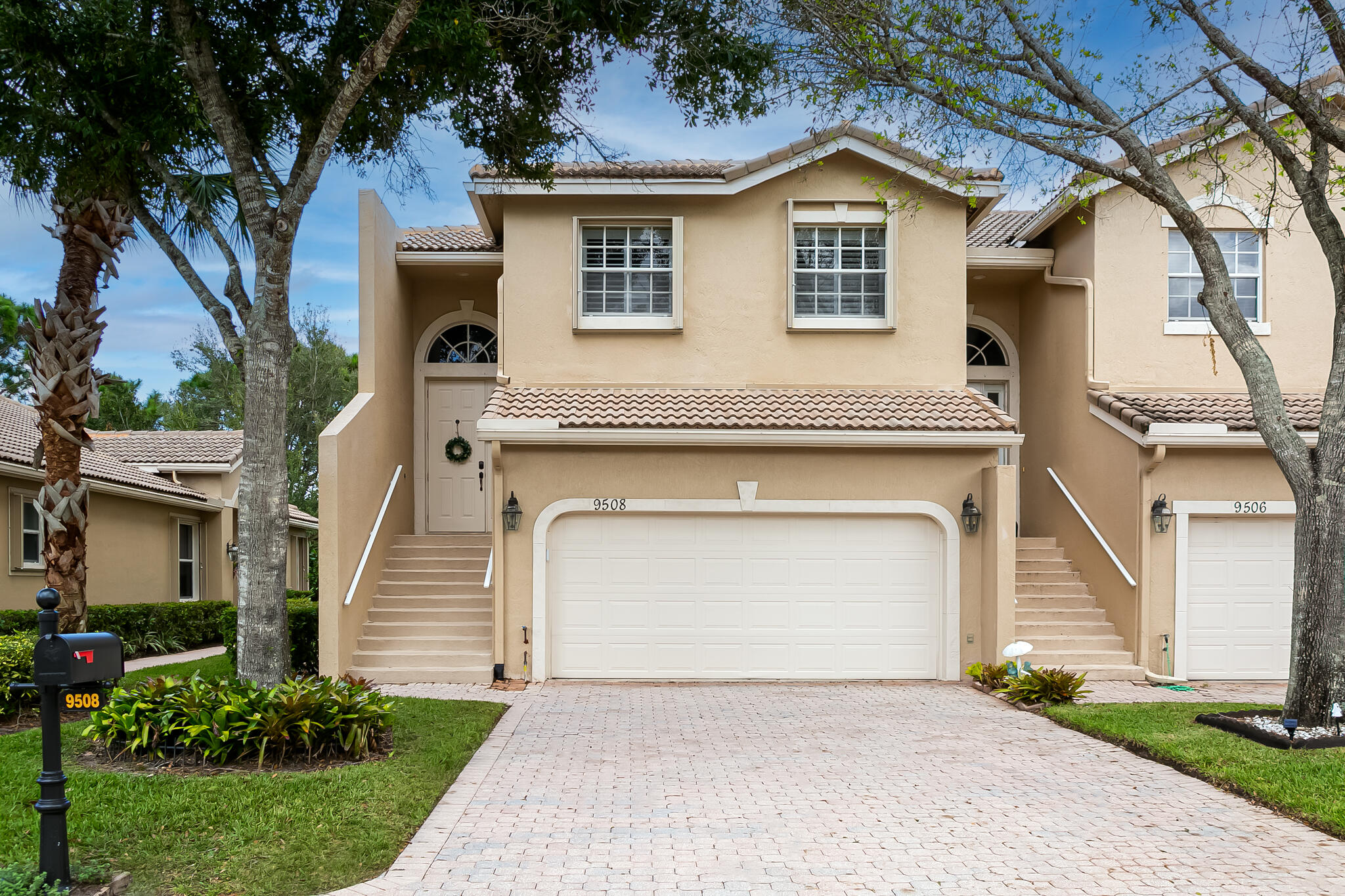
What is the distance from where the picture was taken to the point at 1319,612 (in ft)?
27.1

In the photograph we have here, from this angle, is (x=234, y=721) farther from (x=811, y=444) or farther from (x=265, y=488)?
(x=811, y=444)

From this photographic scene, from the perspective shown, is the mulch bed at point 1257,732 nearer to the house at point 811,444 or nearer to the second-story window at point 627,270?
the house at point 811,444

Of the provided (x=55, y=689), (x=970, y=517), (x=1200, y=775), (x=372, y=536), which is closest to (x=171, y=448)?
(x=372, y=536)

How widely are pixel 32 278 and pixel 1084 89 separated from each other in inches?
1984

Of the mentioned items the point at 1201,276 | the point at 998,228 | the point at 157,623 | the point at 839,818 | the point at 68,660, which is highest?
the point at 998,228

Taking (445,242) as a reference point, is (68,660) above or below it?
below

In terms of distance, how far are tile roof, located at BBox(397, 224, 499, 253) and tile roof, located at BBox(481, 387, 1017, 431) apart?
109 inches

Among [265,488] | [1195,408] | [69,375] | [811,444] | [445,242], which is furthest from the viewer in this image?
[445,242]

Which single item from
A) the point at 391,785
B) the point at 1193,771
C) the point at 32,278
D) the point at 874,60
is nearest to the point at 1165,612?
the point at 1193,771

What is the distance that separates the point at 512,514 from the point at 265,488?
4.36 meters

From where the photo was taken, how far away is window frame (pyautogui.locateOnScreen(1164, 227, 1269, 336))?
13.2m

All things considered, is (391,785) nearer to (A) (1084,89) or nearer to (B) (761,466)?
(B) (761,466)

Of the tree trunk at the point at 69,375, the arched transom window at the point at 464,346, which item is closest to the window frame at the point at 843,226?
the arched transom window at the point at 464,346

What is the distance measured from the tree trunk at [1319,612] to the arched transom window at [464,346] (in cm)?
1127
